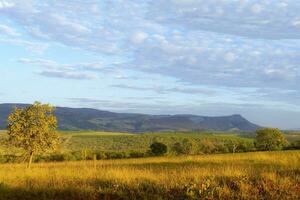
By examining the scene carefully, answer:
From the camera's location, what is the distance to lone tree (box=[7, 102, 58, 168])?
100 feet

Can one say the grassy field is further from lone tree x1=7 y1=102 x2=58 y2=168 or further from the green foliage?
the green foliage

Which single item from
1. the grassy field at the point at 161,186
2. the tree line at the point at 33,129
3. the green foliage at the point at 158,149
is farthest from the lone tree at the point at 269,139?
the grassy field at the point at 161,186

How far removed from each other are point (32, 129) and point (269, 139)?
57.7 meters

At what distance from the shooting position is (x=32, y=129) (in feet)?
100

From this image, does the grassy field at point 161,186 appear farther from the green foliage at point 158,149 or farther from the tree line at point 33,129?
the green foliage at point 158,149

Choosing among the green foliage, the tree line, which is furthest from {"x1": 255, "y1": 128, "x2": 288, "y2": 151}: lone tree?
the tree line

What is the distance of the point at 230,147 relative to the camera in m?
82.4

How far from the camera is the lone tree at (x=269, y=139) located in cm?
7925

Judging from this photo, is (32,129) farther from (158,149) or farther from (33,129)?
(158,149)

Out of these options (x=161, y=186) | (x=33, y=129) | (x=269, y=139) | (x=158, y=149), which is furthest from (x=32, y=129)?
(x=269, y=139)

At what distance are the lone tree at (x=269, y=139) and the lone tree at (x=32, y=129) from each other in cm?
5348

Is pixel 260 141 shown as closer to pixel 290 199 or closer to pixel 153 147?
pixel 153 147

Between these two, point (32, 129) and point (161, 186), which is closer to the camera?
point (161, 186)

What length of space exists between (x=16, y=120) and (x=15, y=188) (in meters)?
15.8
